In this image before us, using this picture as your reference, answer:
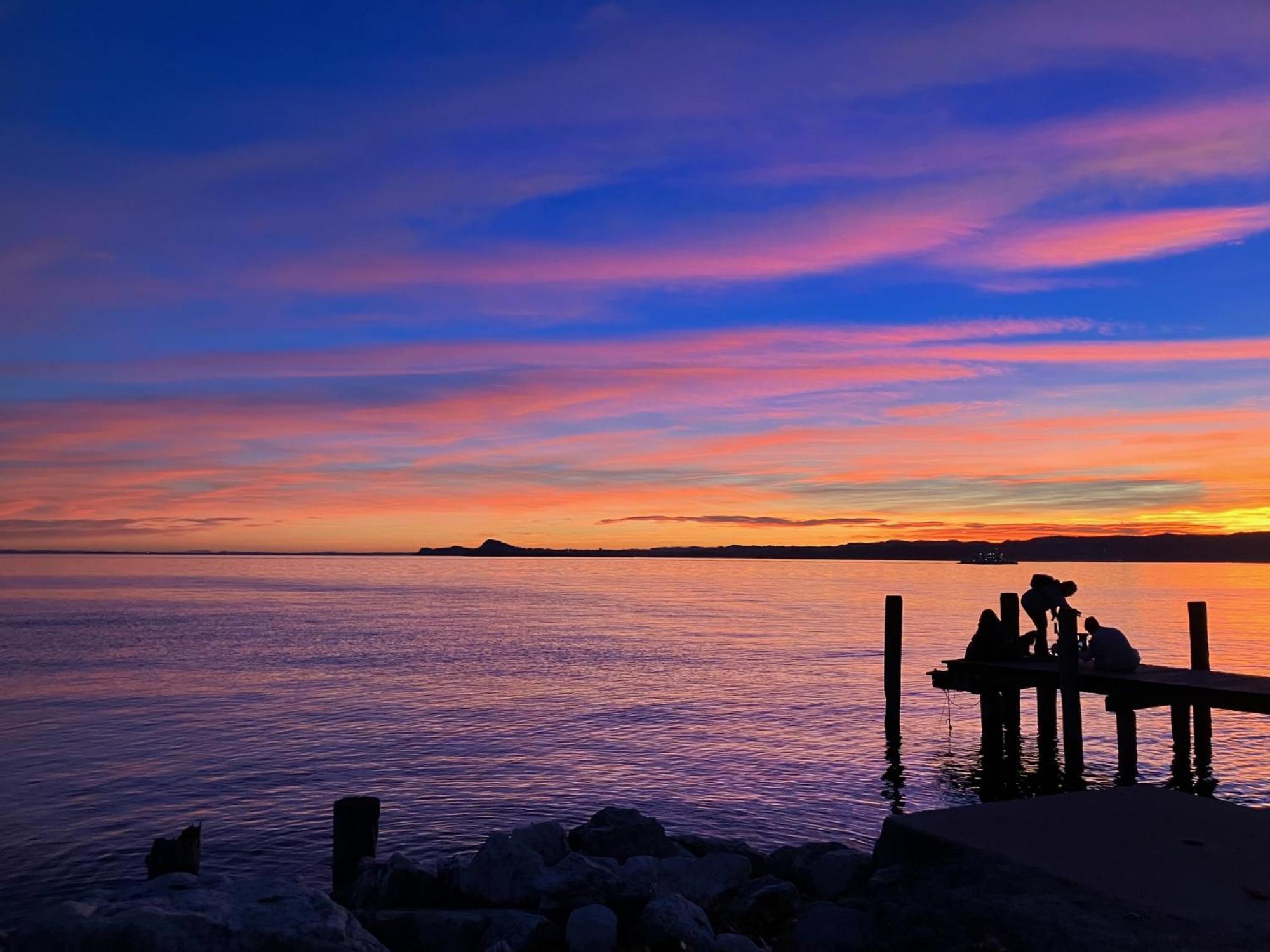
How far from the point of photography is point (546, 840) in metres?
12.6

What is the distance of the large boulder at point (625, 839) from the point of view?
1320cm

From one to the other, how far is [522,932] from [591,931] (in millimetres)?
722

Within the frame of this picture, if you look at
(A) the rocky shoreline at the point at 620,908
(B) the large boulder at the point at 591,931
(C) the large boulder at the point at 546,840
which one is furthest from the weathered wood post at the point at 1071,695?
(B) the large boulder at the point at 591,931

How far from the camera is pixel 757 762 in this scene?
2245 cm

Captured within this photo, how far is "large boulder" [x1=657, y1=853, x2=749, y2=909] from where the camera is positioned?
11.7 m

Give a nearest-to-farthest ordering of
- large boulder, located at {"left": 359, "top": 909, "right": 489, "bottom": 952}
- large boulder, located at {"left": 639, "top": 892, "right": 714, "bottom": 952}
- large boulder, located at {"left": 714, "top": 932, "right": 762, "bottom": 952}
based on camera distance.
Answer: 1. large boulder, located at {"left": 714, "top": 932, "right": 762, "bottom": 952}
2. large boulder, located at {"left": 639, "top": 892, "right": 714, "bottom": 952}
3. large boulder, located at {"left": 359, "top": 909, "right": 489, "bottom": 952}

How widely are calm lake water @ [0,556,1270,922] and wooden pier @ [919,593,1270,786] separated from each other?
95 centimetres

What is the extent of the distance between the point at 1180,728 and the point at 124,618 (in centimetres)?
6486

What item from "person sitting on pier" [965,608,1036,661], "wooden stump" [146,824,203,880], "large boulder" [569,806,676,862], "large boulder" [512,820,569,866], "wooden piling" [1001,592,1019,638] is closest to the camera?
"wooden stump" [146,824,203,880]

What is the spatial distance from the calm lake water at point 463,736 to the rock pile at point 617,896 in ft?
11.5

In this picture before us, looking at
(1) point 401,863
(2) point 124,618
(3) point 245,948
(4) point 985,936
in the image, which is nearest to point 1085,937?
(4) point 985,936

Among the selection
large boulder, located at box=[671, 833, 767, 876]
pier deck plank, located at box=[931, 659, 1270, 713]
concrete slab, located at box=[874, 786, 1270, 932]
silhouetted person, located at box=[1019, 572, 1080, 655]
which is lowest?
large boulder, located at box=[671, 833, 767, 876]

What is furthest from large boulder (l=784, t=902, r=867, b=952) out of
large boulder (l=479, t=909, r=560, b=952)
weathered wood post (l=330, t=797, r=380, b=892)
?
weathered wood post (l=330, t=797, r=380, b=892)

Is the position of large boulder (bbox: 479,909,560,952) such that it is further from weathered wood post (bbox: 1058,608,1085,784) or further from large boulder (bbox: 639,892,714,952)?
weathered wood post (bbox: 1058,608,1085,784)
